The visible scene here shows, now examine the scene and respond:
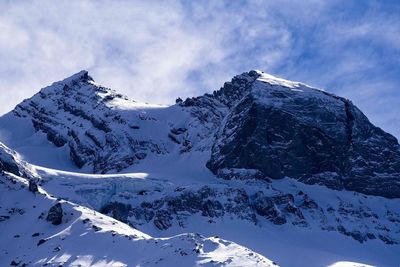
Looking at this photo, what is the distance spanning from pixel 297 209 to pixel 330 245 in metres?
14.0

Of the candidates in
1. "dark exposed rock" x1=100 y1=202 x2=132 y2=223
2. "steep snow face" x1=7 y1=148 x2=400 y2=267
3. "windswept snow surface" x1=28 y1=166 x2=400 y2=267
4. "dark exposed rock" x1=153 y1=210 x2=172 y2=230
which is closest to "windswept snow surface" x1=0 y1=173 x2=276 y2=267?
"steep snow face" x1=7 y1=148 x2=400 y2=267

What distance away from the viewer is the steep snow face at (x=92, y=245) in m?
97.8

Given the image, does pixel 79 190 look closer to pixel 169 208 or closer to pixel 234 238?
pixel 169 208

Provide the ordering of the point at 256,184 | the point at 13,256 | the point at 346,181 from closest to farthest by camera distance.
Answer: the point at 13,256
the point at 256,184
the point at 346,181

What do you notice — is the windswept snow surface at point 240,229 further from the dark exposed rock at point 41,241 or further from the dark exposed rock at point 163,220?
the dark exposed rock at point 41,241

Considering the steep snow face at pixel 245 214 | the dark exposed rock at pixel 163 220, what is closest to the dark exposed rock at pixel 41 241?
the steep snow face at pixel 245 214

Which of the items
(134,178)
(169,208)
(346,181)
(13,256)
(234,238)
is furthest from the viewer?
(346,181)

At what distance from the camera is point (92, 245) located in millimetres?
103312

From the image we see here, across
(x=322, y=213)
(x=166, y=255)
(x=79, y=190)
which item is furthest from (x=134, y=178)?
(x=166, y=255)

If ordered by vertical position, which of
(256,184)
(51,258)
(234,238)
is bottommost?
(51,258)

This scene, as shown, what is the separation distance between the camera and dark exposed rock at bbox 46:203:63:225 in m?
113

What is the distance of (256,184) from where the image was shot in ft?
607

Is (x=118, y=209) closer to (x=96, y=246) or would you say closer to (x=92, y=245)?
(x=92, y=245)

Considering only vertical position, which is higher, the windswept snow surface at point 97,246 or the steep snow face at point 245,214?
the steep snow face at point 245,214
